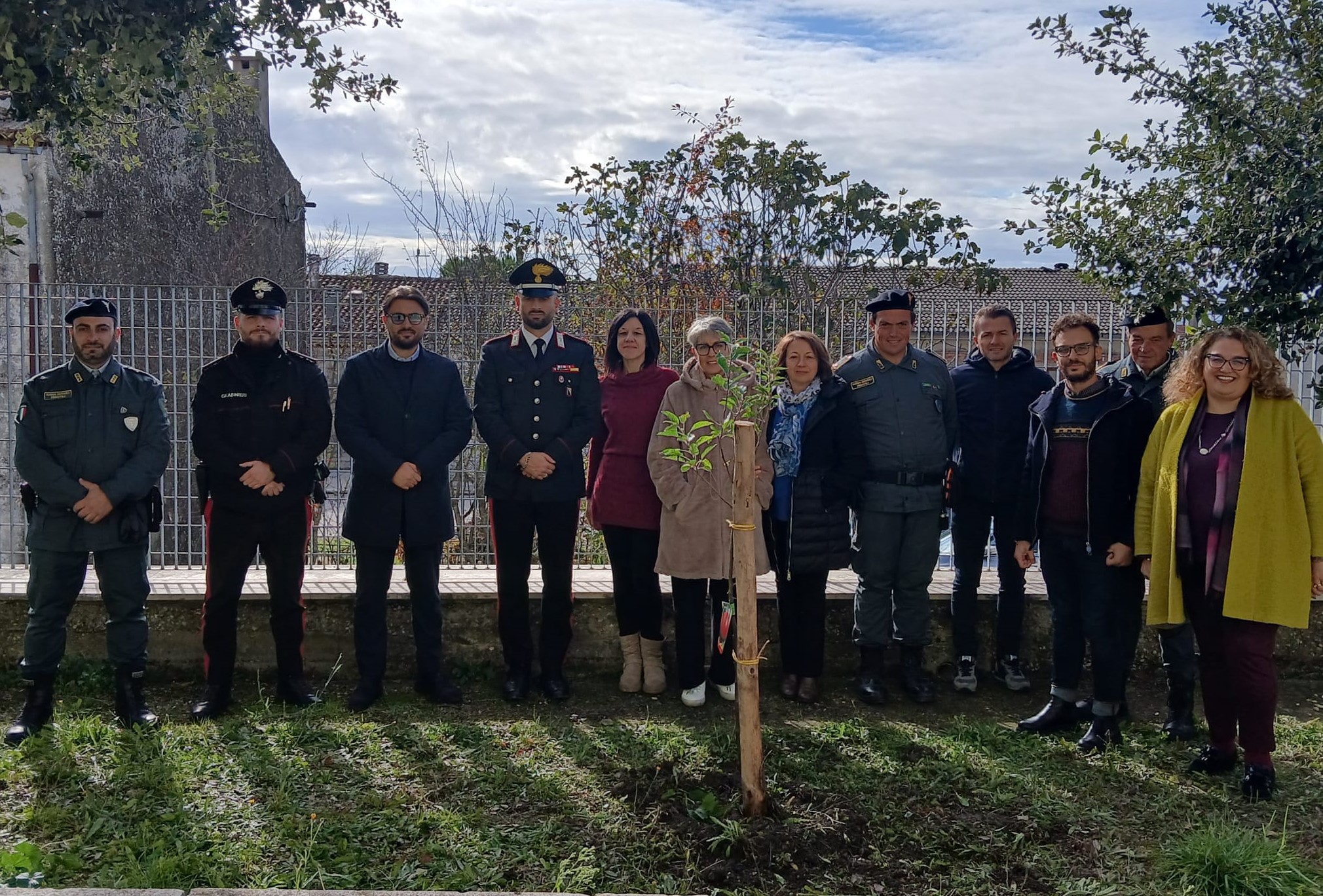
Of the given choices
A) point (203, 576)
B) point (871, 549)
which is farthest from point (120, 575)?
point (871, 549)

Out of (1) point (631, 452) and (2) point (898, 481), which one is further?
(1) point (631, 452)

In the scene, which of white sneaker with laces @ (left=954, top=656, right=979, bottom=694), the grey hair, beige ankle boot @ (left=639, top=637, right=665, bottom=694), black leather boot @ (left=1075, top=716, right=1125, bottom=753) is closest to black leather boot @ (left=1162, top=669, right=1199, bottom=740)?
black leather boot @ (left=1075, top=716, right=1125, bottom=753)

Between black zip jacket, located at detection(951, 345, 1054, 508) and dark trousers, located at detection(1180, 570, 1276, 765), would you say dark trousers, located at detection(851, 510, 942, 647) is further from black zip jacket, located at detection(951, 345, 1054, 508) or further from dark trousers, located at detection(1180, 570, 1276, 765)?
dark trousers, located at detection(1180, 570, 1276, 765)

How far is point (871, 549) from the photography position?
5.56 m

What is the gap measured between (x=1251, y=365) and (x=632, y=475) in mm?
2883

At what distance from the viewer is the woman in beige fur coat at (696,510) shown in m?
5.35

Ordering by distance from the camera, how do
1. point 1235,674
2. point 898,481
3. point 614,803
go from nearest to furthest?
point 614,803 < point 1235,674 < point 898,481

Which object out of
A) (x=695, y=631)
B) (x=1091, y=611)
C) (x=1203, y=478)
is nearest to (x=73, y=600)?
(x=695, y=631)

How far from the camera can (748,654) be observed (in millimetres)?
3990

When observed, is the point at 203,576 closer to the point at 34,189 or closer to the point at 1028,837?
the point at 1028,837

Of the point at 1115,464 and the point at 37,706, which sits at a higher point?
the point at 1115,464

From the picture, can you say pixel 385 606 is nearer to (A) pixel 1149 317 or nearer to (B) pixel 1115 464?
(B) pixel 1115 464

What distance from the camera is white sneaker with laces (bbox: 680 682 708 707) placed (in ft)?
17.9

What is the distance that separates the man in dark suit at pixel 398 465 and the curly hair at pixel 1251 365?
11.2 feet
